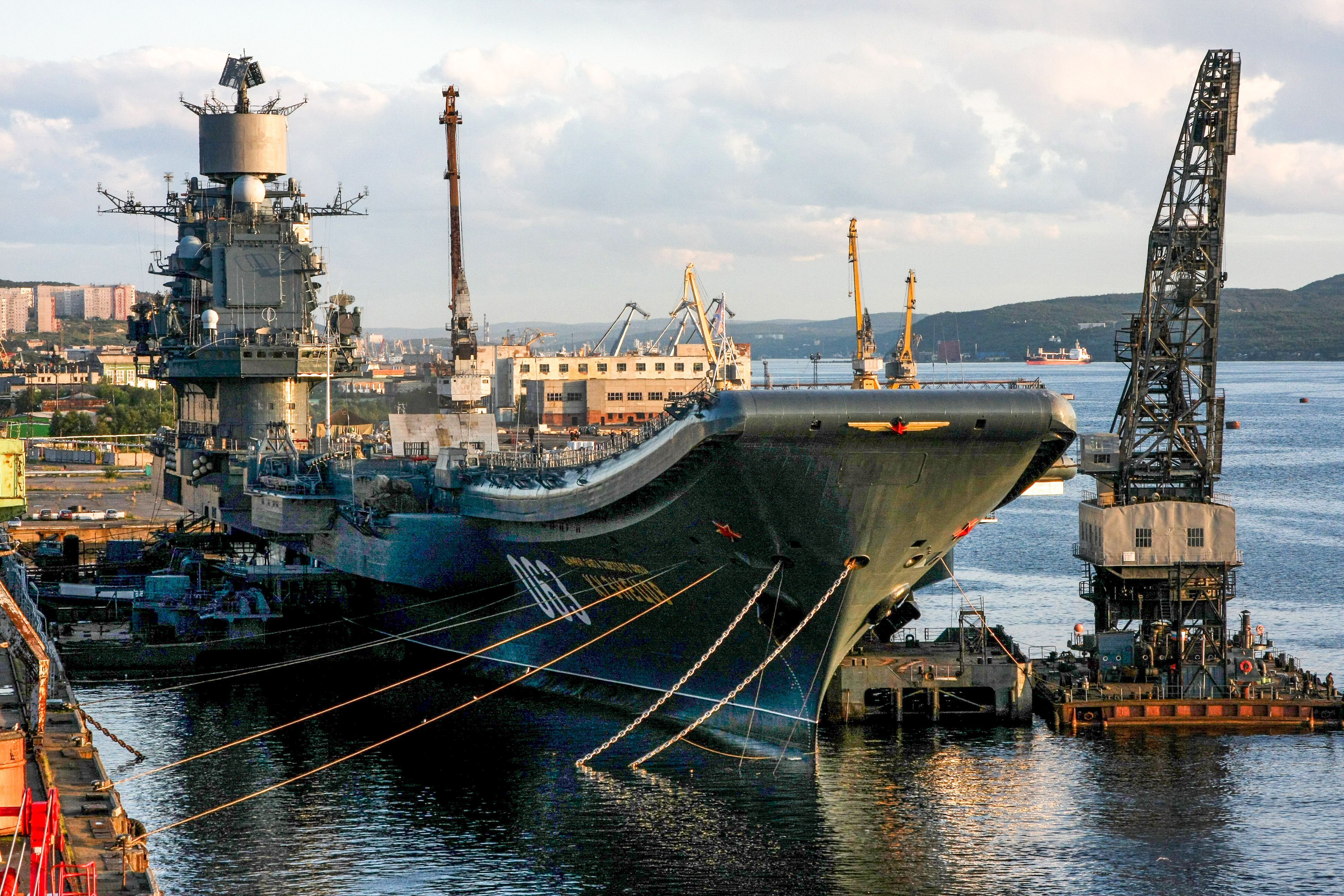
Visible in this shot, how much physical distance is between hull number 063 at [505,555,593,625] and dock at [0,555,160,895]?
8505 mm

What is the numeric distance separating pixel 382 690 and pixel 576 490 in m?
7.93

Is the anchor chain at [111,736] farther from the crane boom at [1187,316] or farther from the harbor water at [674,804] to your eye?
the crane boom at [1187,316]

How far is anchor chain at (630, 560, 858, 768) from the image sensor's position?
24031 millimetres

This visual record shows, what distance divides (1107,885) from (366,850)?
985 cm

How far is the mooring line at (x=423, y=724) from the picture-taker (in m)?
23.5

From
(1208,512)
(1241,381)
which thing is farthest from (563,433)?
(1241,381)

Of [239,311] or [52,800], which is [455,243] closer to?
[239,311]

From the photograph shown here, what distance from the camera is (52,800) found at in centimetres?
1528

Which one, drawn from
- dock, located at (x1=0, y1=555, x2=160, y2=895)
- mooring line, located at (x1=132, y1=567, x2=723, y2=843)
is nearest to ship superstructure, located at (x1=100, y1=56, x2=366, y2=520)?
mooring line, located at (x1=132, y1=567, x2=723, y2=843)

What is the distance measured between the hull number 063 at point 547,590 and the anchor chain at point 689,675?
221 cm

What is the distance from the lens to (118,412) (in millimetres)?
97625

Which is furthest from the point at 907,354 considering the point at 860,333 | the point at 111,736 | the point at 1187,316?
the point at 111,736

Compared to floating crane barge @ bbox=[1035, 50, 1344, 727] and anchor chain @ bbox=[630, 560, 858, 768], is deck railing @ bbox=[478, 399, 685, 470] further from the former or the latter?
floating crane barge @ bbox=[1035, 50, 1344, 727]

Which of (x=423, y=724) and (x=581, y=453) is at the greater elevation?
(x=581, y=453)
